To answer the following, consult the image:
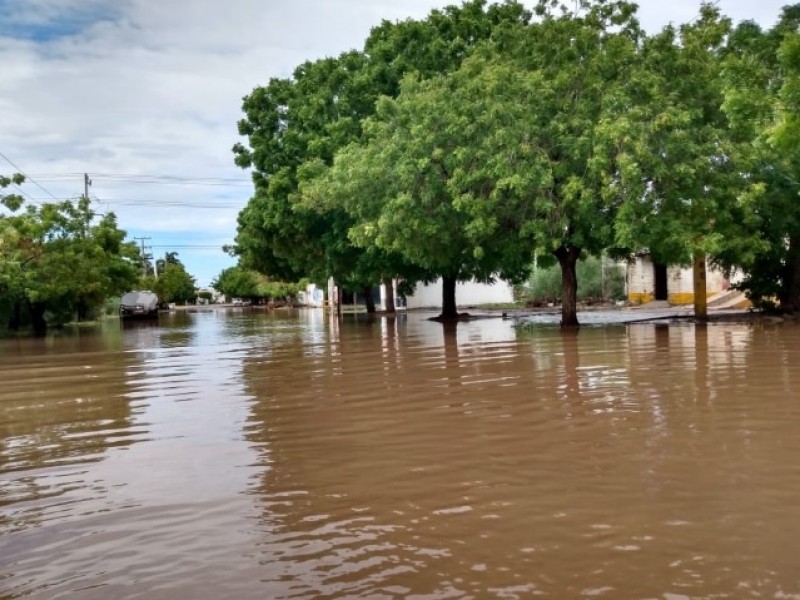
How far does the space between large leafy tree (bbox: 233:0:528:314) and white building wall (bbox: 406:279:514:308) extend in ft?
77.3

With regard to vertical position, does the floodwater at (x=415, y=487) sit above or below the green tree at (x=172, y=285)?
below

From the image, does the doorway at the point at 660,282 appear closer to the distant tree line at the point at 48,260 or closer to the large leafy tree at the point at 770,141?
the large leafy tree at the point at 770,141

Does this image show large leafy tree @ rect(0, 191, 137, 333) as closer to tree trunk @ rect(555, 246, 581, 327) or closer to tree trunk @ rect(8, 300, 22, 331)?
tree trunk @ rect(8, 300, 22, 331)

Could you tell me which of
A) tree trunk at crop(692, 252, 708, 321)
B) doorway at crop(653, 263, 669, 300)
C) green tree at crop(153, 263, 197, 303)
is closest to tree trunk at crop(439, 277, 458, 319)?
tree trunk at crop(692, 252, 708, 321)

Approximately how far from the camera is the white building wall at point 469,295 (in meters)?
58.8

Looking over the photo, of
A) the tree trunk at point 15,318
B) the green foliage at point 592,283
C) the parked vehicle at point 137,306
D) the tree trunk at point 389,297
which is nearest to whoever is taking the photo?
the tree trunk at point 15,318

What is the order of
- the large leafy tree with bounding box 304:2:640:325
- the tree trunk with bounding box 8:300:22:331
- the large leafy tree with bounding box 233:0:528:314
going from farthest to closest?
the tree trunk with bounding box 8:300:22:331 < the large leafy tree with bounding box 233:0:528:314 < the large leafy tree with bounding box 304:2:640:325

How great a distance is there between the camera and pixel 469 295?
61.4 meters

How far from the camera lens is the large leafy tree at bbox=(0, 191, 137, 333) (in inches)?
1200

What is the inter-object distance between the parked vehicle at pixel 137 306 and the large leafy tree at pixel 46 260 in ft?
56.9

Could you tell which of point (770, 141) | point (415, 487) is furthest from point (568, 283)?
point (415, 487)

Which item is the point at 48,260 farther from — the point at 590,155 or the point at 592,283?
the point at 592,283

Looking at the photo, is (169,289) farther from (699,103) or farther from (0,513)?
(0,513)

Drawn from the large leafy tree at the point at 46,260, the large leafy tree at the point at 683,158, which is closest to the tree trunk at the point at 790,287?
the large leafy tree at the point at 683,158
